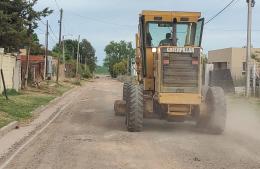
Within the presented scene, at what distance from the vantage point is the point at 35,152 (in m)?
12.2

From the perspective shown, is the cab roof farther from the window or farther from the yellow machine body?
the yellow machine body

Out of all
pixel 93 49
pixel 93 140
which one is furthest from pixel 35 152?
pixel 93 49

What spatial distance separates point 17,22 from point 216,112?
17.7 meters

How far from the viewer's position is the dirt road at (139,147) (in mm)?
10758

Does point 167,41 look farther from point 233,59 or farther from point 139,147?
point 233,59

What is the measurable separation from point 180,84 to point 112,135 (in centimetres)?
253

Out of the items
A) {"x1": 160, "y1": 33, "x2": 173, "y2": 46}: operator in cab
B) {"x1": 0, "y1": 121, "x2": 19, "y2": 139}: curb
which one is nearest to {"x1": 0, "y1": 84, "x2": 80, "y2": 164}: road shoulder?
{"x1": 0, "y1": 121, "x2": 19, "y2": 139}: curb

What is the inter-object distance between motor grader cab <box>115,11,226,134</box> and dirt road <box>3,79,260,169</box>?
1.65 feet

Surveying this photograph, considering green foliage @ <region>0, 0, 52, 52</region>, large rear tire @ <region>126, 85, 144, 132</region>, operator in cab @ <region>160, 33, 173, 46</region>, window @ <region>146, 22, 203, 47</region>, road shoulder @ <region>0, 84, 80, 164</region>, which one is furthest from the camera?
green foliage @ <region>0, 0, 52, 52</region>

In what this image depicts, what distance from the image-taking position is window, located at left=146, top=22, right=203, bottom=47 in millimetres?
17625

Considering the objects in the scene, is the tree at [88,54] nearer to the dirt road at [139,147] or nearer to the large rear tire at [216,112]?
the dirt road at [139,147]

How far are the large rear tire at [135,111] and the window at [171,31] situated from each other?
213cm

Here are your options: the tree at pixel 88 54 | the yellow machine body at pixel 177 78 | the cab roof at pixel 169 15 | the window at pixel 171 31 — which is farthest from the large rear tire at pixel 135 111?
the tree at pixel 88 54

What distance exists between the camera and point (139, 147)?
13.0 m
